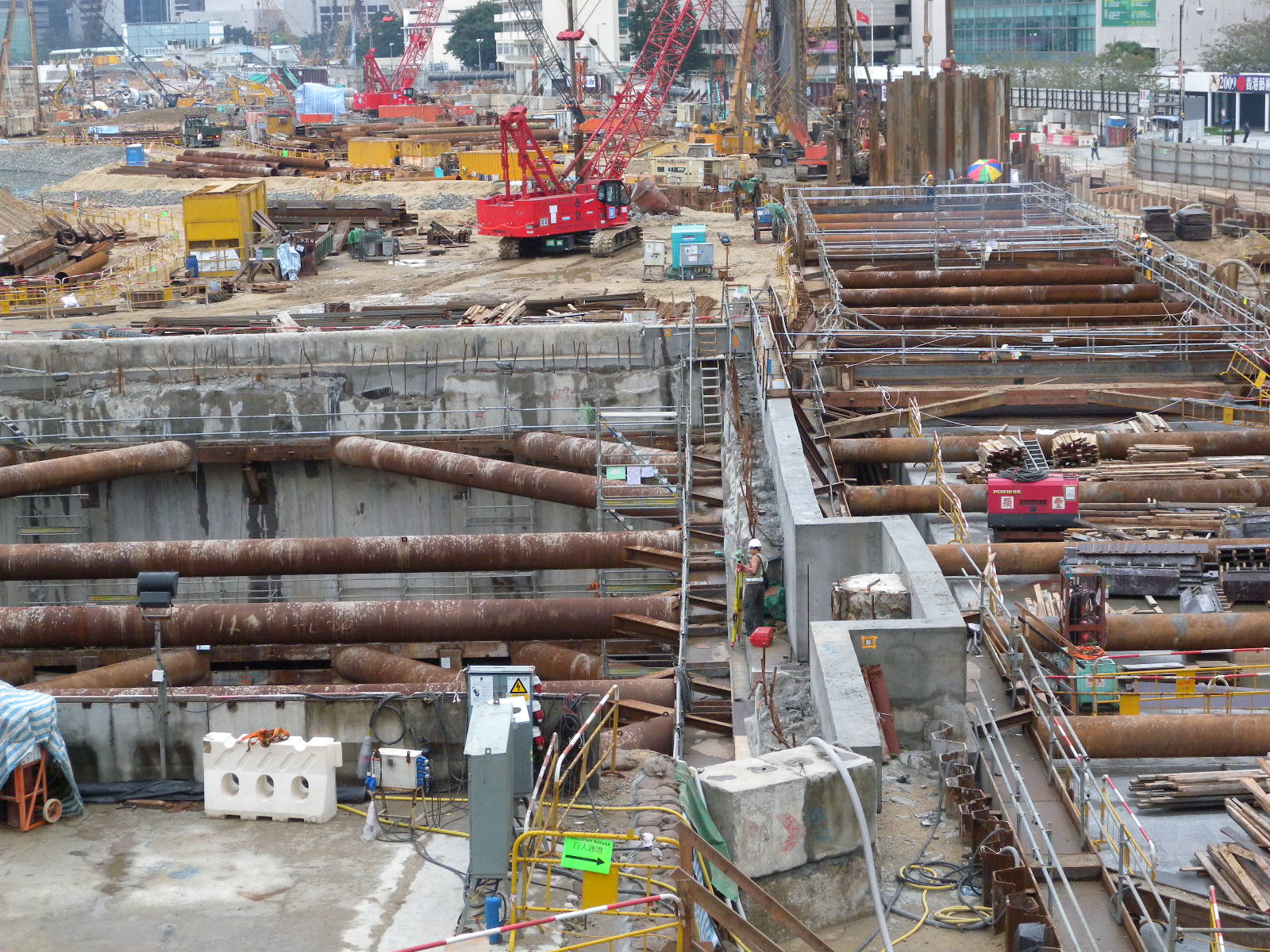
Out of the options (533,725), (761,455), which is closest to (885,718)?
(533,725)

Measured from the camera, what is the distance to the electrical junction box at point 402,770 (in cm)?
1527

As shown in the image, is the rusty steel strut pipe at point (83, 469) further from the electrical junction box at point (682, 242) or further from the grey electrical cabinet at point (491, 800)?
the electrical junction box at point (682, 242)

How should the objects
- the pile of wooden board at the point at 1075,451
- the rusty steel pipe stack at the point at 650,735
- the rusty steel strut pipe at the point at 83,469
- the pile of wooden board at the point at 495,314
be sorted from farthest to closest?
the pile of wooden board at the point at 495,314
the rusty steel strut pipe at the point at 83,469
the pile of wooden board at the point at 1075,451
the rusty steel pipe stack at the point at 650,735

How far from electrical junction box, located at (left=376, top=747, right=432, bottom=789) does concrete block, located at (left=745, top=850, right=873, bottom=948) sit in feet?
16.6

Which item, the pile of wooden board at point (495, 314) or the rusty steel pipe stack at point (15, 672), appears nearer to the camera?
the rusty steel pipe stack at point (15, 672)

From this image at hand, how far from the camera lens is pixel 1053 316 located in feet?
112

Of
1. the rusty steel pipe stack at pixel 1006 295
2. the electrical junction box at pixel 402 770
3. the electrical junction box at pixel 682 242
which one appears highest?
the electrical junction box at pixel 682 242

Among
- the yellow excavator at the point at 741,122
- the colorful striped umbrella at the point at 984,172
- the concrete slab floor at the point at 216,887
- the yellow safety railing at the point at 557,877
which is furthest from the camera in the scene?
the yellow excavator at the point at 741,122

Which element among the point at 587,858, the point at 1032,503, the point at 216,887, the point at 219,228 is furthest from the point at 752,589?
the point at 219,228

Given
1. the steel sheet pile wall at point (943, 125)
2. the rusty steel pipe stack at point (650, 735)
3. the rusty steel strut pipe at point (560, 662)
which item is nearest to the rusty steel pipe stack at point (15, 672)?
the rusty steel strut pipe at point (560, 662)

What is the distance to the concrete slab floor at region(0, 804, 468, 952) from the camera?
1291 centimetres

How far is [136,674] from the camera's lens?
71.2 ft

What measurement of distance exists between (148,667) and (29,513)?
1273 centimetres

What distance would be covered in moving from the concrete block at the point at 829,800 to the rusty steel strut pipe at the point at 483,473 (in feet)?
50.2
